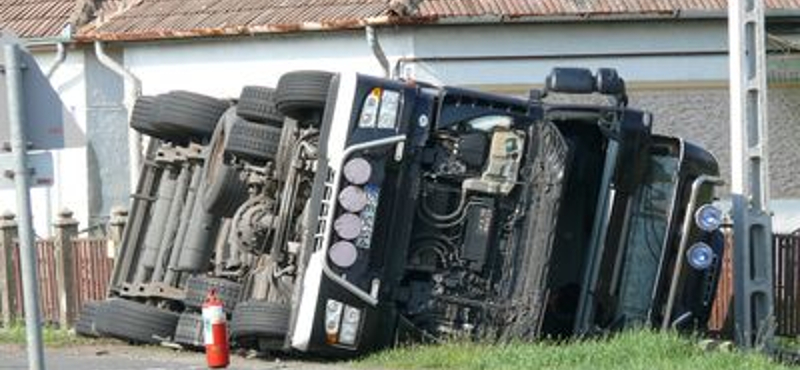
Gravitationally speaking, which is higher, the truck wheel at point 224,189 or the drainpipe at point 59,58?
the drainpipe at point 59,58

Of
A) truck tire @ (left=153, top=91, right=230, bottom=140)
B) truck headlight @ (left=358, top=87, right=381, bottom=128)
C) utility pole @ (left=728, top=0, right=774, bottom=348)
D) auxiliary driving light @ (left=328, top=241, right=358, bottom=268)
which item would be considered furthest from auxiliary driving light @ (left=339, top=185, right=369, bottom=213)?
utility pole @ (left=728, top=0, right=774, bottom=348)

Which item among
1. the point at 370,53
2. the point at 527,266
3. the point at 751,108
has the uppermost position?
the point at 370,53

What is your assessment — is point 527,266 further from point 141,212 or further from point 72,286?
point 72,286

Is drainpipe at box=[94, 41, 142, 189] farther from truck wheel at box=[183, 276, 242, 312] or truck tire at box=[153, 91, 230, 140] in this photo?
truck wheel at box=[183, 276, 242, 312]

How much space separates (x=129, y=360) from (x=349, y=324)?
221 centimetres

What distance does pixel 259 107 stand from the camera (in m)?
16.5

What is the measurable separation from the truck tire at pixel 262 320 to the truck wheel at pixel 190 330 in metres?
0.68

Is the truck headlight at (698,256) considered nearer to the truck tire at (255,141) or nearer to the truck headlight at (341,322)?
the truck headlight at (341,322)

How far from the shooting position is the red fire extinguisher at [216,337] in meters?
15.1

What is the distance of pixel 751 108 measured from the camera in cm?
1773

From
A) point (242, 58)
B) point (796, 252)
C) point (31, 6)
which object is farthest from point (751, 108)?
point (31, 6)

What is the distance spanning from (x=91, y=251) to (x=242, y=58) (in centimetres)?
709

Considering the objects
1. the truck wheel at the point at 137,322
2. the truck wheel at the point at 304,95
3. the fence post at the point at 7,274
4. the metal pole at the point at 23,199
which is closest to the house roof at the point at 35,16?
the fence post at the point at 7,274

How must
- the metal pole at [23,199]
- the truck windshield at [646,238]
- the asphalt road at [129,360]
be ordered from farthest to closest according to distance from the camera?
the truck windshield at [646,238] → the asphalt road at [129,360] → the metal pole at [23,199]
